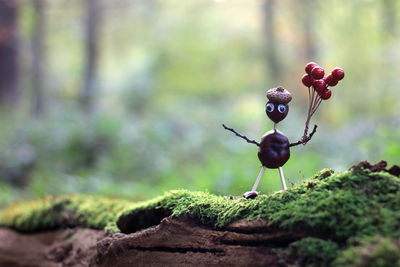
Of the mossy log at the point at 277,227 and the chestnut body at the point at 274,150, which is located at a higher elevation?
the chestnut body at the point at 274,150

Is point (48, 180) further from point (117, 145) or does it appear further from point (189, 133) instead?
point (189, 133)

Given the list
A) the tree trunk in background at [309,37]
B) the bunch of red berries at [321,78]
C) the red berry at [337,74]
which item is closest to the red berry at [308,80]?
the bunch of red berries at [321,78]

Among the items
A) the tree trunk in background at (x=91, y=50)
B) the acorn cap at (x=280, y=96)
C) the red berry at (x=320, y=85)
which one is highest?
the tree trunk in background at (x=91, y=50)

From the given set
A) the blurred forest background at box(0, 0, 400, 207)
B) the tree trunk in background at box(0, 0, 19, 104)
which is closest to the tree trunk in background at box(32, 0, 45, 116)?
the blurred forest background at box(0, 0, 400, 207)

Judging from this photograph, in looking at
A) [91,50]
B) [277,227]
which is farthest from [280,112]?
[91,50]

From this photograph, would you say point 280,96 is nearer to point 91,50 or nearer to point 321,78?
point 321,78

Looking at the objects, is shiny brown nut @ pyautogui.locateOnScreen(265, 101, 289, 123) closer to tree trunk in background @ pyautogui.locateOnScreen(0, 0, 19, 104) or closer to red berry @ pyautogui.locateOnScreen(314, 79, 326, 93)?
red berry @ pyautogui.locateOnScreen(314, 79, 326, 93)

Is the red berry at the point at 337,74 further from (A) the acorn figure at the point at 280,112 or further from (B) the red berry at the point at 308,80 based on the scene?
(B) the red berry at the point at 308,80
